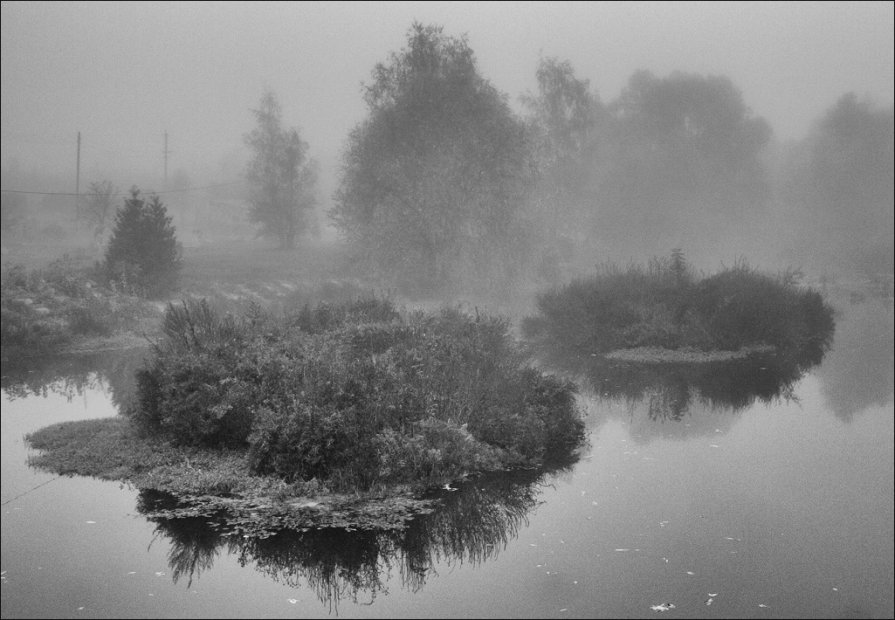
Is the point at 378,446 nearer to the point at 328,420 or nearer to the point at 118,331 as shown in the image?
the point at 328,420

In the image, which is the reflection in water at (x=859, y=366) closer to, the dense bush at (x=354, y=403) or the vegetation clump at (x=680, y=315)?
the vegetation clump at (x=680, y=315)

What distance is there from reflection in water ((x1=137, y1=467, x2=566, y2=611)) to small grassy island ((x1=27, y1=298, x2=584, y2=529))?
41 centimetres

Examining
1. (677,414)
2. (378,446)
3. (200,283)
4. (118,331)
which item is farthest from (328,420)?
(200,283)

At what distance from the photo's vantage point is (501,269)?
1861 inches

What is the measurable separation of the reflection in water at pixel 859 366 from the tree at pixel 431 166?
19292 millimetres

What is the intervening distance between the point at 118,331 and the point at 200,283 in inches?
464

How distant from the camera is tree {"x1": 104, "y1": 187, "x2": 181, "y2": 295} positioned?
3988 centimetres

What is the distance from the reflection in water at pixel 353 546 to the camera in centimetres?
880

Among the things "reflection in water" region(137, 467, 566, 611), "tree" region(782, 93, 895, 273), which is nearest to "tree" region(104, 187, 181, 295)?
"reflection in water" region(137, 467, 566, 611)

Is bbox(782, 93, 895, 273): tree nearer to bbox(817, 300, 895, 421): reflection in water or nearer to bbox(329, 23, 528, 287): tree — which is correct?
bbox(817, 300, 895, 421): reflection in water

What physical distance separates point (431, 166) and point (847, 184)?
51.2 metres

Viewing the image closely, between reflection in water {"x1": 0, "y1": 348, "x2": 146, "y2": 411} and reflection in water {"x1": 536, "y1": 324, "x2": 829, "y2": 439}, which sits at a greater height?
reflection in water {"x1": 0, "y1": 348, "x2": 146, "y2": 411}

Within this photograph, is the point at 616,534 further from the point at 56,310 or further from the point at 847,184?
the point at 847,184

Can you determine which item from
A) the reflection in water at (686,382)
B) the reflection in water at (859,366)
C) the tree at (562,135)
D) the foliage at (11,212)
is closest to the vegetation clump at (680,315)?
the reflection in water at (686,382)
